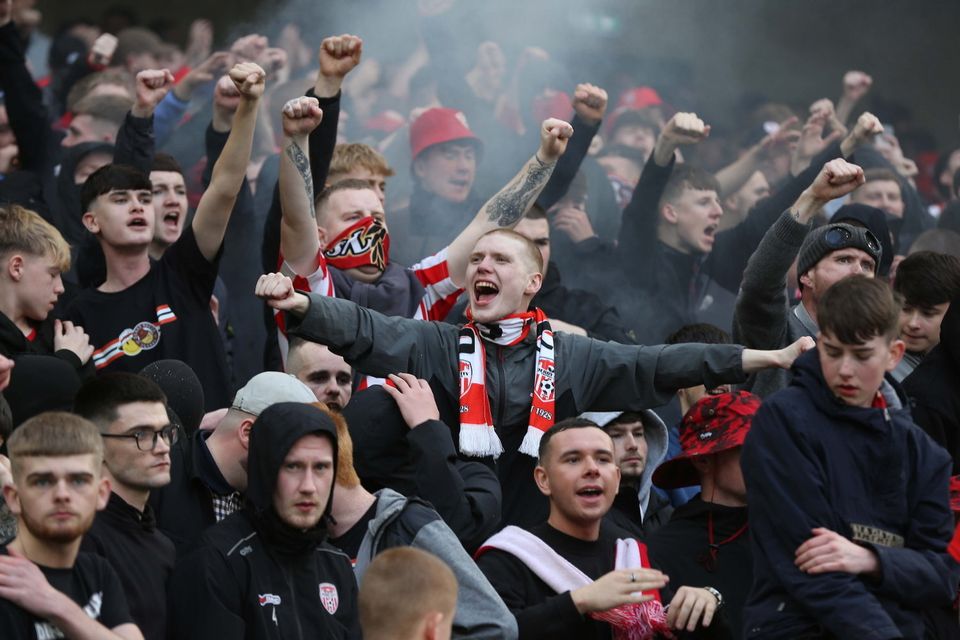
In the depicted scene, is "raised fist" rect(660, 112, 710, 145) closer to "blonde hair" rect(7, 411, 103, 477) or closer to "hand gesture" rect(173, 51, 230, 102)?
"hand gesture" rect(173, 51, 230, 102)

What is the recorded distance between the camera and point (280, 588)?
4.14m

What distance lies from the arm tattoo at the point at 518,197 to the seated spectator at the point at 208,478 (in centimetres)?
146

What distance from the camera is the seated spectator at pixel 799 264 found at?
16.8ft

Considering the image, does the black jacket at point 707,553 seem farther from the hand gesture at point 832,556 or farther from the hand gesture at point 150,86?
the hand gesture at point 150,86

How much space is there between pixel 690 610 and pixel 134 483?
1534 mm

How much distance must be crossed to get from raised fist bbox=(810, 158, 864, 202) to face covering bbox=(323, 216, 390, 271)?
168 centimetres

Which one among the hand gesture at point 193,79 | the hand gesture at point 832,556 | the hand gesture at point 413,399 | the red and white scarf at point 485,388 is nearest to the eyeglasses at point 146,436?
the hand gesture at point 413,399

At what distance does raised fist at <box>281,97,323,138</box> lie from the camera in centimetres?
538

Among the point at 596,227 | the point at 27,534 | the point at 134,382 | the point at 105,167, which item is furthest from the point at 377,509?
the point at 596,227

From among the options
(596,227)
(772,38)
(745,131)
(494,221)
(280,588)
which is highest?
(772,38)

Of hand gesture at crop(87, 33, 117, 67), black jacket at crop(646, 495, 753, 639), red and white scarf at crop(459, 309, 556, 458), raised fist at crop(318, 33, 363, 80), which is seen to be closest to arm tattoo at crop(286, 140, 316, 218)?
raised fist at crop(318, 33, 363, 80)

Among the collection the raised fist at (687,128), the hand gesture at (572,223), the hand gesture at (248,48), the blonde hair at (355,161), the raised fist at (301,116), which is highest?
the hand gesture at (248,48)

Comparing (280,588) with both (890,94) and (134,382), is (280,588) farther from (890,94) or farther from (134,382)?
(890,94)

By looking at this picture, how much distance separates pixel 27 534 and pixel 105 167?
97.6 inches
